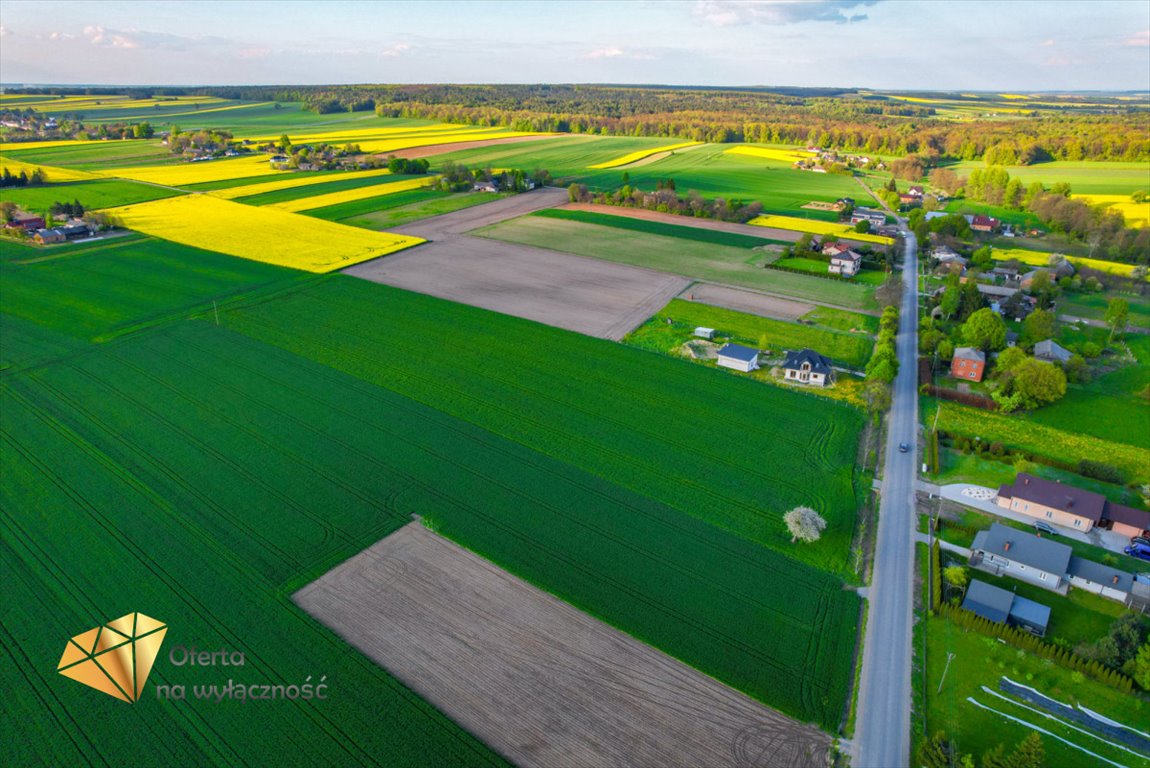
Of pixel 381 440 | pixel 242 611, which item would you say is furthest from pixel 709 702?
pixel 381 440

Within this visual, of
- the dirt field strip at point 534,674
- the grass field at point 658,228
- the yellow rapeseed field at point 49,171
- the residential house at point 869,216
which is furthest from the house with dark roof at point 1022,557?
the yellow rapeseed field at point 49,171

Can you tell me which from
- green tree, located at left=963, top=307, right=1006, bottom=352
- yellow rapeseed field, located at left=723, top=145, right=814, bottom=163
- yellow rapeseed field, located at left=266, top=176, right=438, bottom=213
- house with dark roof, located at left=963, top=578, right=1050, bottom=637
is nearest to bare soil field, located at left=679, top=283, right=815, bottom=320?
green tree, located at left=963, top=307, right=1006, bottom=352

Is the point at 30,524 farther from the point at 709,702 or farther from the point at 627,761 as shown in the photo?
the point at 709,702

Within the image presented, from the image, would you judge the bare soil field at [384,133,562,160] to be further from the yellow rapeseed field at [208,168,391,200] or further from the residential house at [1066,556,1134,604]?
the residential house at [1066,556,1134,604]

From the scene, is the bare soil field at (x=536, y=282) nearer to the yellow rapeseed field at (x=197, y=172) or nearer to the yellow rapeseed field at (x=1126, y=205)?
the yellow rapeseed field at (x=197, y=172)

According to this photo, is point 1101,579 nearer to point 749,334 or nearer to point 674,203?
point 749,334

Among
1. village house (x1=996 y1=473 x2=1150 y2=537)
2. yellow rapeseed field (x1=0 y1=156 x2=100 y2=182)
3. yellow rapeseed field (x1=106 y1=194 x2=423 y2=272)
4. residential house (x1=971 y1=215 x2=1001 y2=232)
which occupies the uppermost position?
yellow rapeseed field (x1=0 y1=156 x2=100 y2=182)
